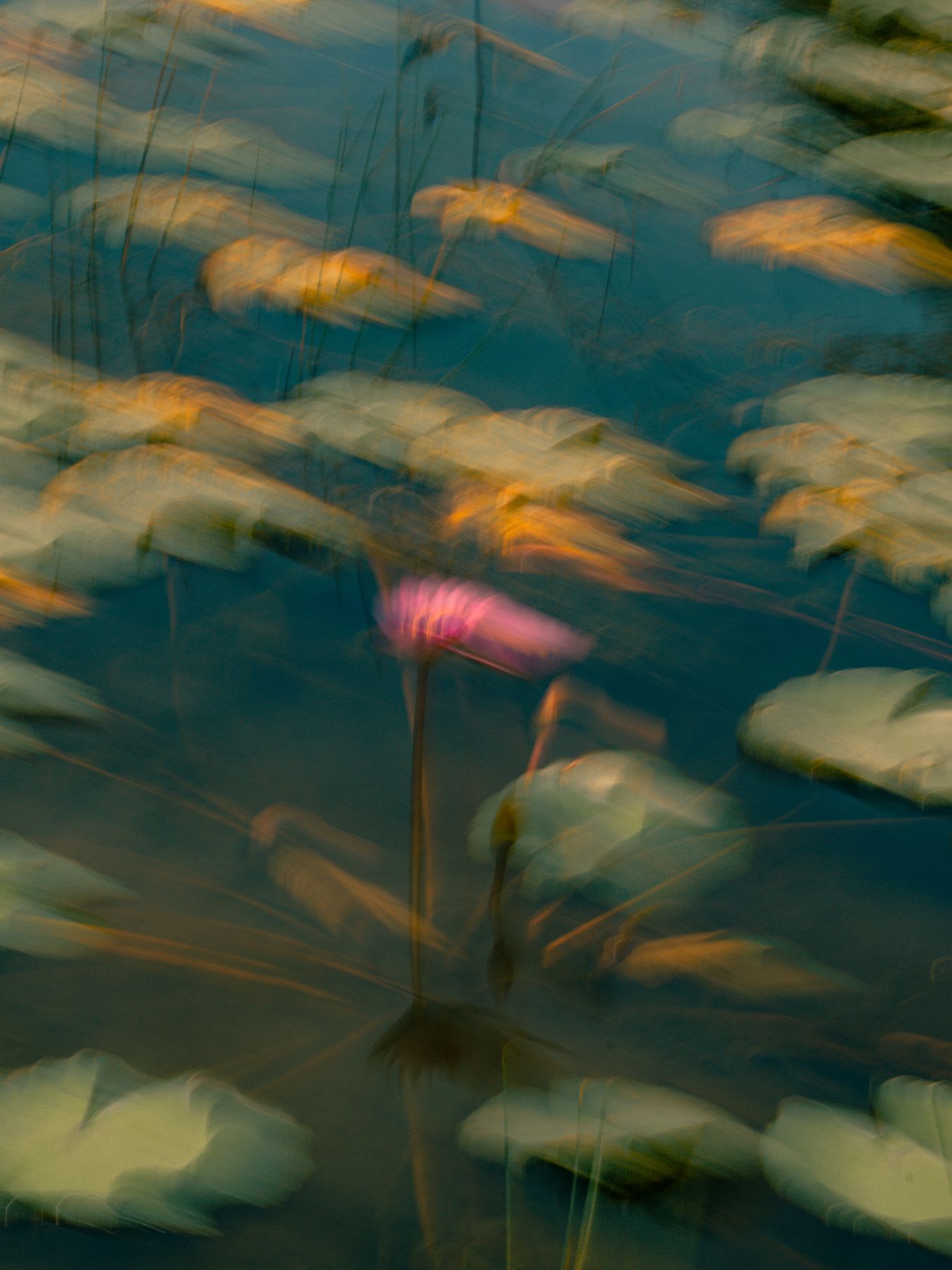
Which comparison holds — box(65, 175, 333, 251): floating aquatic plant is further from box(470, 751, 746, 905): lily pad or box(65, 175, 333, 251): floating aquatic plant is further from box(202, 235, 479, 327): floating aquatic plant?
box(470, 751, 746, 905): lily pad

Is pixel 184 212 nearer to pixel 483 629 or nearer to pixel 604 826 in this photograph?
pixel 483 629

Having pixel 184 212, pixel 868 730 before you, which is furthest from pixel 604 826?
pixel 184 212

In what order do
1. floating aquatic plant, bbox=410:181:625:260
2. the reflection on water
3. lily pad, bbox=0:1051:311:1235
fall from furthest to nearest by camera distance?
floating aquatic plant, bbox=410:181:625:260
the reflection on water
lily pad, bbox=0:1051:311:1235

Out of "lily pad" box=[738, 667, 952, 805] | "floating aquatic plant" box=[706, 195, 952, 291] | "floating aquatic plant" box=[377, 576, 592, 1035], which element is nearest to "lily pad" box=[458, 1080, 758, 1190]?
"floating aquatic plant" box=[377, 576, 592, 1035]

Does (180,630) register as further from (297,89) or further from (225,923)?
(297,89)

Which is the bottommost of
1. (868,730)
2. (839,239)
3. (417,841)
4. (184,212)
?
(417,841)

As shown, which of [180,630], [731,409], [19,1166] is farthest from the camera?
[731,409]

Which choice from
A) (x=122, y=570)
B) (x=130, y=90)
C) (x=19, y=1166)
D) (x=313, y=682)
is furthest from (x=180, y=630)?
(x=130, y=90)
